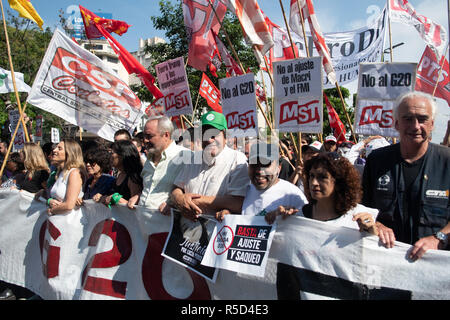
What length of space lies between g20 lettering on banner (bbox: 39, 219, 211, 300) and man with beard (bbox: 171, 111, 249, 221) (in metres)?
0.44

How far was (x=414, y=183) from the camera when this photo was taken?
235 cm

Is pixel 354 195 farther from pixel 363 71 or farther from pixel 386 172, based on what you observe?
pixel 363 71

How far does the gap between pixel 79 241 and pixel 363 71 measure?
11.6ft

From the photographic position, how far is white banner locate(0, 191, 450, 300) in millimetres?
2223

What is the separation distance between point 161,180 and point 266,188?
1085mm

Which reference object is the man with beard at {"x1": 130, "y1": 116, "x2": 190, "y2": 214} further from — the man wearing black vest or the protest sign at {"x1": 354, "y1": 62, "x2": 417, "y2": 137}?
the protest sign at {"x1": 354, "y1": 62, "x2": 417, "y2": 137}

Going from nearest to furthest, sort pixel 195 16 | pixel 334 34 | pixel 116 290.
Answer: pixel 116 290
pixel 195 16
pixel 334 34

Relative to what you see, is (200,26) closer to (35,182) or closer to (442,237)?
(35,182)

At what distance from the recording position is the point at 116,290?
344cm

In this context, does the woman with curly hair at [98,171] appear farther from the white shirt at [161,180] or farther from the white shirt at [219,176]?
the white shirt at [219,176]

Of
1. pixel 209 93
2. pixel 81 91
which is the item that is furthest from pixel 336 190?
pixel 209 93

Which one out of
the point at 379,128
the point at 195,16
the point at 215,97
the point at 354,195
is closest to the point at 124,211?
the point at 354,195

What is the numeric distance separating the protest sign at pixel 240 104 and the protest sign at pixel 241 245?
93.1 inches

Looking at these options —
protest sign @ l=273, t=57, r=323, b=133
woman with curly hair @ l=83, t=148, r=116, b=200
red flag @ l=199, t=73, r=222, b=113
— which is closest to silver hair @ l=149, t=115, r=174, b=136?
woman with curly hair @ l=83, t=148, r=116, b=200
